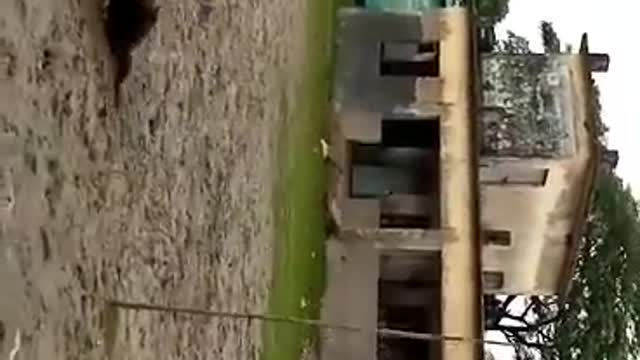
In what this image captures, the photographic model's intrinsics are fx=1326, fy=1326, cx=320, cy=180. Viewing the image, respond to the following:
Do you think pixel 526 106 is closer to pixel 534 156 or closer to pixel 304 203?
pixel 534 156

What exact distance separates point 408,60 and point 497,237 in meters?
2.82

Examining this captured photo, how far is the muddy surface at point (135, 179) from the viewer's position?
189 inches

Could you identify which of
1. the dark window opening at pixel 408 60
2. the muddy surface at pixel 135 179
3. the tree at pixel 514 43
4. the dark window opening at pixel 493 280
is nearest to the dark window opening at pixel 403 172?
the dark window opening at pixel 408 60

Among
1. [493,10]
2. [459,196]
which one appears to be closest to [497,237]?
[459,196]

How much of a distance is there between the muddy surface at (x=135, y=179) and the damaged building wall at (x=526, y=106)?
23.1 feet

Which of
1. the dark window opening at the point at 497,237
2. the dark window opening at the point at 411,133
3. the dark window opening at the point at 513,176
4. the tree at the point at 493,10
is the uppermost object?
the tree at the point at 493,10

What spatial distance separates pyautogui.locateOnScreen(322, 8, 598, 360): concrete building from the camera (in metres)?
15.8

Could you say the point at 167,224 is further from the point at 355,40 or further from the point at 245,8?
the point at 355,40

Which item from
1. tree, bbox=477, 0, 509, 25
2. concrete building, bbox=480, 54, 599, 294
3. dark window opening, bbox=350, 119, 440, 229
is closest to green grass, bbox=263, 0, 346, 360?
dark window opening, bbox=350, 119, 440, 229

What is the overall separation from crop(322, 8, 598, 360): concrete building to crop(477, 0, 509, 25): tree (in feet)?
43.9

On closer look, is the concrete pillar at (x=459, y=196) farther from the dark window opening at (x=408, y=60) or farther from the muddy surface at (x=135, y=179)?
the muddy surface at (x=135, y=179)

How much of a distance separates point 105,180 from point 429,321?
443 inches

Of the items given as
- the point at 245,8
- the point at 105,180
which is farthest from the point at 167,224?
the point at 245,8

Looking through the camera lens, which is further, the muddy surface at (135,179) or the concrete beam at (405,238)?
the concrete beam at (405,238)
